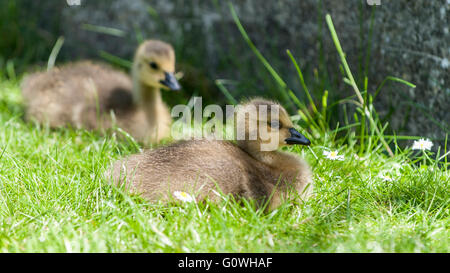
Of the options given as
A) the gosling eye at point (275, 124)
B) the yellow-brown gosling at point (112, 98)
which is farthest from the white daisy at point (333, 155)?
the yellow-brown gosling at point (112, 98)

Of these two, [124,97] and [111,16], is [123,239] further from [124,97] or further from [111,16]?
[111,16]

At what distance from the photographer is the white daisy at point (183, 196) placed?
85.8 inches

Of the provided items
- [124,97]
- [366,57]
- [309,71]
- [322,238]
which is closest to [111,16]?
[124,97]

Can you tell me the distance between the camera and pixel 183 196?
87.0 inches

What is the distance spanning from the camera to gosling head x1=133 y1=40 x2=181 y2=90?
3.51 m

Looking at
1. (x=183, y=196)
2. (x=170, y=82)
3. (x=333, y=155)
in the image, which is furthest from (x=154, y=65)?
(x=183, y=196)

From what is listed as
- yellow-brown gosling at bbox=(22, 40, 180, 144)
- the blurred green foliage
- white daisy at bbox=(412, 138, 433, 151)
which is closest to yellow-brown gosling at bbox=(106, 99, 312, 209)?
white daisy at bbox=(412, 138, 433, 151)

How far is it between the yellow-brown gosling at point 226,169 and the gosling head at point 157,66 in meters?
1.10

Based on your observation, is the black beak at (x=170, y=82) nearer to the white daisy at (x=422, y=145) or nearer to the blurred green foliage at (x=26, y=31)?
the white daisy at (x=422, y=145)

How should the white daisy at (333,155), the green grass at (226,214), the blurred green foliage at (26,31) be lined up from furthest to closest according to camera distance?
the blurred green foliage at (26,31) < the white daisy at (333,155) < the green grass at (226,214)

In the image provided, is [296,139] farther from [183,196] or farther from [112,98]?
[112,98]

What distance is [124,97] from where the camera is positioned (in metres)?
3.61

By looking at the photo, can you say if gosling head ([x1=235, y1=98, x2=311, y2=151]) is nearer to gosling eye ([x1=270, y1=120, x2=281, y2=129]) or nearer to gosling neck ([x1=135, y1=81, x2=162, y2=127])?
gosling eye ([x1=270, y1=120, x2=281, y2=129])

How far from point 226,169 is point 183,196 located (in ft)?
0.72
